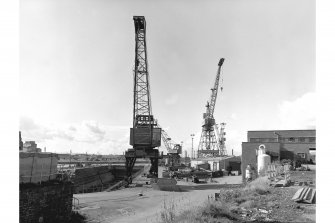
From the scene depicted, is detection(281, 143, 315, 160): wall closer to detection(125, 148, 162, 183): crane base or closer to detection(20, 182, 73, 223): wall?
detection(125, 148, 162, 183): crane base

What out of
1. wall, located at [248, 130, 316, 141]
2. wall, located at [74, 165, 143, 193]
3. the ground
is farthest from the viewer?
wall, located at [248, 130, 316, 141]

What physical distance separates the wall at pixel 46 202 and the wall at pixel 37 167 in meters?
0.40

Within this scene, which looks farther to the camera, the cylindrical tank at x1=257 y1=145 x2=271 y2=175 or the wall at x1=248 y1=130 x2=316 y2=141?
the wall at x1=248 y1=130 x2=316 y2=141

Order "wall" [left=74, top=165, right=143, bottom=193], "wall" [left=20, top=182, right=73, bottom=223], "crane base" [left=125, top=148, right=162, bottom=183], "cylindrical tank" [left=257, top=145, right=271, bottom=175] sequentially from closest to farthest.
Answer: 1. "wall" [left=20, top=182, right=73, bottom=223]
2. "cylindrical tank" [left=257, top=145, right=271, bottom=175]
3. "crane base" [left=125, top=148, right=162, bottom=183]
4. "wall" [left=74, top=165, right=143, bottom=193]

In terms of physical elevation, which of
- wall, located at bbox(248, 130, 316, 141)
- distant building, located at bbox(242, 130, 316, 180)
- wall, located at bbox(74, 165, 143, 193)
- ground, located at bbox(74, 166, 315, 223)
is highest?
wall, located at bbox(248, 130, 316, 141)

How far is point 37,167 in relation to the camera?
14992 millimetres

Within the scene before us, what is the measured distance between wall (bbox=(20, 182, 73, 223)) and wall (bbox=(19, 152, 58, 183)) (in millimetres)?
403

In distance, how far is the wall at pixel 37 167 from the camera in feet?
46.0

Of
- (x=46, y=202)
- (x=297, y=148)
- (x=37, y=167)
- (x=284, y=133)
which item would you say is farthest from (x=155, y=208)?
(x=284, y=133)

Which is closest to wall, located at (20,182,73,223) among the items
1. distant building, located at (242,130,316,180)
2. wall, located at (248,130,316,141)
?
distant building, located at (242,130,316,180)

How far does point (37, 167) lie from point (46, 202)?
5.72 ft

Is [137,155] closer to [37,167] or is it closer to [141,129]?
[141,129]

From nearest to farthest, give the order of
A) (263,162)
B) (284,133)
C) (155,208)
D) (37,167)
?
1. (37,167)
2. (155,208)
3. (263,162)
4. (284,133)

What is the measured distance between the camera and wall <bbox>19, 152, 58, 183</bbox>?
46.0ft
